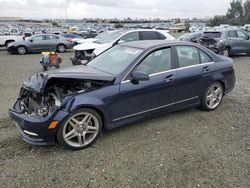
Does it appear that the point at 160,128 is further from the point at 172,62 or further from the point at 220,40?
the point at 220,40

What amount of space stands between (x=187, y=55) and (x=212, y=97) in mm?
1118

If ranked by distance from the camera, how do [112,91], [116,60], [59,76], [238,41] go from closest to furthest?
[59,76] → [112,91] → [116,60] → [238,41]

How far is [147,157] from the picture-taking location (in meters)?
3.35

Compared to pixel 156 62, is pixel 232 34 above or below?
above

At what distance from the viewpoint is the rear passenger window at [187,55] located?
175 inches

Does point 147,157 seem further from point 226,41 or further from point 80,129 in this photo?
point 226,41

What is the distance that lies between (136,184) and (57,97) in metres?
1.68

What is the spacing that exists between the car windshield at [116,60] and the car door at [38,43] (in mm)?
12659

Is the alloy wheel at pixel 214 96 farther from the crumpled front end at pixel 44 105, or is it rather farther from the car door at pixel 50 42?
the car door at pixel 50 42

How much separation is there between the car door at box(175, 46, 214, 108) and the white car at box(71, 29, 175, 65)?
4787 millimetres

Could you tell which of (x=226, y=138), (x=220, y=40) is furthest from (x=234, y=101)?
(x=220, y=40)

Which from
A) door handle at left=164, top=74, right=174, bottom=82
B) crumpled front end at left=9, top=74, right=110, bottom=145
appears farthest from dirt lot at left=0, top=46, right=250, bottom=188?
door handle at left=164, top=74, right=174, bottom=82

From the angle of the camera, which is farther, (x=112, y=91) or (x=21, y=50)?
(x=21, y=50)

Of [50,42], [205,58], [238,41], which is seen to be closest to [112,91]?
[205,58]
